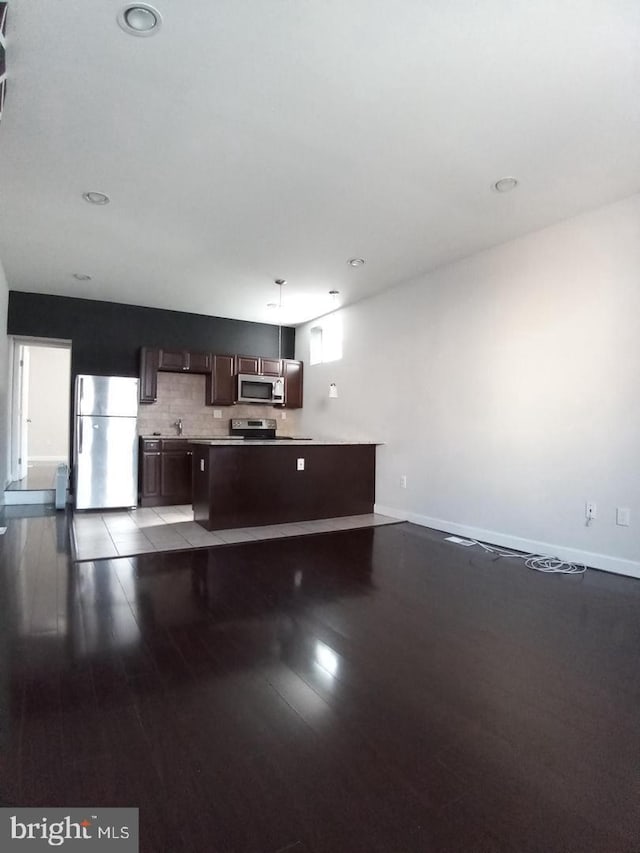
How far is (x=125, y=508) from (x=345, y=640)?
425cm

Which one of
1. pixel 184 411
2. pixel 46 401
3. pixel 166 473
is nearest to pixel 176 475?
pixel 166 473

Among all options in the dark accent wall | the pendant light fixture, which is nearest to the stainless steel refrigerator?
the dark accent wall

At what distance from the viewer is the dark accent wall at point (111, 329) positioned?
5.72 metres

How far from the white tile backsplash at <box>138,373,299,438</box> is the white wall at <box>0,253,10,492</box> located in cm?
153

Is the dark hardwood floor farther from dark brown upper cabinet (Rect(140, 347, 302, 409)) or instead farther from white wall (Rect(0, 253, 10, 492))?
dark brown upper cabinet (Rect(140, 347, 302, 409))

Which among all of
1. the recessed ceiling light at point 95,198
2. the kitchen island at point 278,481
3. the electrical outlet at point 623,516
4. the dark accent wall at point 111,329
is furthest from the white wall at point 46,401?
the electrical outlet at point 623,516

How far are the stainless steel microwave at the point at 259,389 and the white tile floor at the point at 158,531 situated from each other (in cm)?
191

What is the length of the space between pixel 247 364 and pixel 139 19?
489cm

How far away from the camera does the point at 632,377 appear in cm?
320

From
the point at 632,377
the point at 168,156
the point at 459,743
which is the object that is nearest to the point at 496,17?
the point at 168,156

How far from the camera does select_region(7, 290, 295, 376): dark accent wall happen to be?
18.8 ft

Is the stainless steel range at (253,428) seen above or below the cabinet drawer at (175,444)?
above

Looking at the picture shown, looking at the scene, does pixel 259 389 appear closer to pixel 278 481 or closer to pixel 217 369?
pixel 217 369

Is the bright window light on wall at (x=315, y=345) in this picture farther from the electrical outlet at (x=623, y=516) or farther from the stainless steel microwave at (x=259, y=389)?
the electrical outlet at (x=623, y=516)
